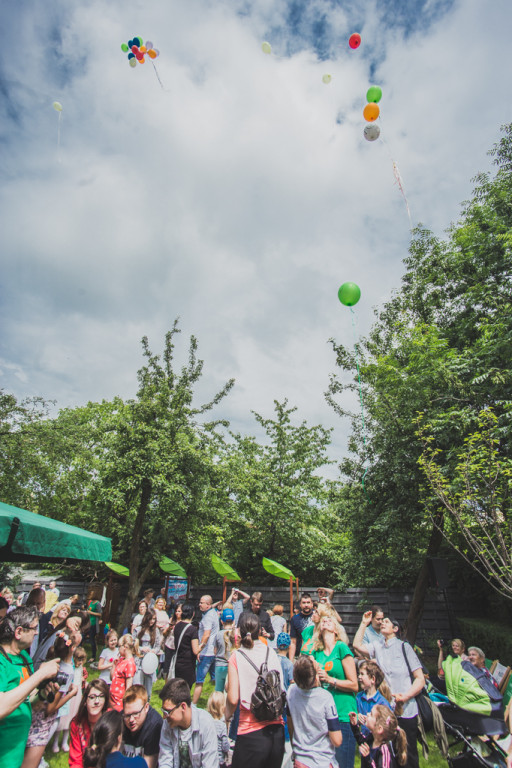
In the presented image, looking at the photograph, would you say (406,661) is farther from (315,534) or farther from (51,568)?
(51,568)

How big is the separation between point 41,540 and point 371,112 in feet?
31.1

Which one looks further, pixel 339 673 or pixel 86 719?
pixel 86 719

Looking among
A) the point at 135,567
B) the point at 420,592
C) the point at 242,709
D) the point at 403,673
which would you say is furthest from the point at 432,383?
the point at 135,567

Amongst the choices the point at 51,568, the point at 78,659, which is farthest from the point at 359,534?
the point at 51,568

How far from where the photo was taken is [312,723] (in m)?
2.94

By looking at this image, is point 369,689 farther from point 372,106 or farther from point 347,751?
point 372,106

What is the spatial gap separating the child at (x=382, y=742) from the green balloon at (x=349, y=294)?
24.8ft

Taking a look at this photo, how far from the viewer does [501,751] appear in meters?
4.20

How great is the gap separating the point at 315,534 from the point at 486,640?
6.70 metres

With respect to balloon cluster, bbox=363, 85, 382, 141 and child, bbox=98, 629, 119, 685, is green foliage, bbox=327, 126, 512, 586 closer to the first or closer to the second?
balloon cluster, bbox=363, 85, 382, 141

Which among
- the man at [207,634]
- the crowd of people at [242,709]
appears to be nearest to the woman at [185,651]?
the man at [207,634]

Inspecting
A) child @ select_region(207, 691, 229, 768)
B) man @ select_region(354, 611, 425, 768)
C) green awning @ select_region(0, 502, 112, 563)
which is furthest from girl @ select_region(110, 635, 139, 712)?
man @ select_region(354, 611, 425, 768)

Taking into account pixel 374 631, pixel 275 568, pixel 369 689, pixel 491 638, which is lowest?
pixel 491 638

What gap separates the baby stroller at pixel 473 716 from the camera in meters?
4.38
